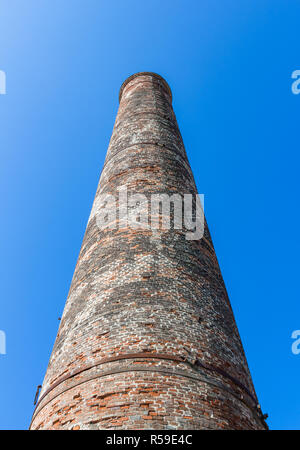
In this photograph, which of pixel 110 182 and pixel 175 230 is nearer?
pixel 175 230

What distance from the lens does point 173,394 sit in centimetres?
→ 414

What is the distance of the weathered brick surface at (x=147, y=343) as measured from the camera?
409cm

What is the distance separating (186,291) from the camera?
5453 millimetres

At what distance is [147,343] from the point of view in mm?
4594

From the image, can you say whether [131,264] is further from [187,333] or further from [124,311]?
[187,333]

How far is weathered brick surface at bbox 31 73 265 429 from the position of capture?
4.09m

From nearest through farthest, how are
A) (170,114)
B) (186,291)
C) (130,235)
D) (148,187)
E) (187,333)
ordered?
1. (187,333)
2. (186,291)
3. (130,235)
4. (148,187)
5. (170,114)

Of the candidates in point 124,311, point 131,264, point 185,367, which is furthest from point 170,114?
point 185,367

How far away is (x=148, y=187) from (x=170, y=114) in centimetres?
445

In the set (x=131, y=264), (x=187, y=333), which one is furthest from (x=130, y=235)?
(x=187, y=333)

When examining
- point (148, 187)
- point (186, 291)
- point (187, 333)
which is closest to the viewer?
point (187, 333)

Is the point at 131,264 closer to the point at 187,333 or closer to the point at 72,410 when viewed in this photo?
the point at 187,333
